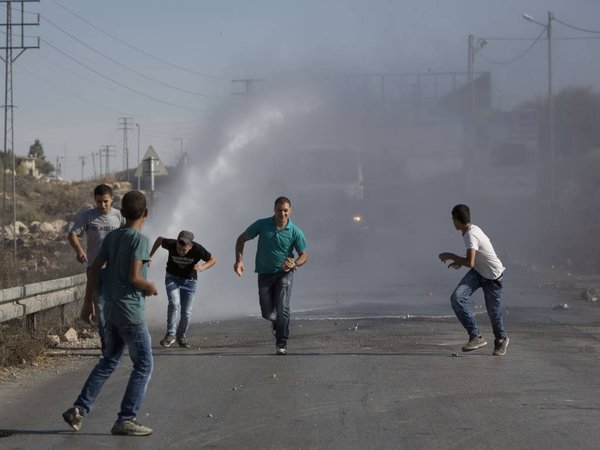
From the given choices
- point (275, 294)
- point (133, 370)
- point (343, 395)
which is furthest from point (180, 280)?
point (133, 370)

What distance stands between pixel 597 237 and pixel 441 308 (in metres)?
21.9

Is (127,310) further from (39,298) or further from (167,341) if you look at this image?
(39,298)

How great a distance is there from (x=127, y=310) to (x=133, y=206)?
70 centimetres

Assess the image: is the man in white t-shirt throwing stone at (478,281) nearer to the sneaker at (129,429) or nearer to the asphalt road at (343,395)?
the asphalt road at (343,395)

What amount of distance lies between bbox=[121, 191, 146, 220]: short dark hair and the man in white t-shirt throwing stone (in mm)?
4841

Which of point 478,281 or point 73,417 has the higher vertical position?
point 478,281

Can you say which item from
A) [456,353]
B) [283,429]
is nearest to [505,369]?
[456,353]

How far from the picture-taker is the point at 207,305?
19500mm

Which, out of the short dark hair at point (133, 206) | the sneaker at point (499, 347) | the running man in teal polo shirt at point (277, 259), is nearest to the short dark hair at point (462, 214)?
the sneaker at point (499, 347)

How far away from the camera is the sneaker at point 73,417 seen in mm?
7398

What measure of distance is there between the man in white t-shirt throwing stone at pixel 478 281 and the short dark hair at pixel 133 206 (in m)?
4.84

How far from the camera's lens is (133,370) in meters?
7.46

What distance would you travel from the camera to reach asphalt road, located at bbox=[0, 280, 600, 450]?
732 cm

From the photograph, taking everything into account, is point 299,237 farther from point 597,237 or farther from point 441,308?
point 597,237
